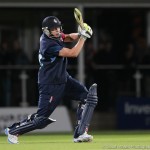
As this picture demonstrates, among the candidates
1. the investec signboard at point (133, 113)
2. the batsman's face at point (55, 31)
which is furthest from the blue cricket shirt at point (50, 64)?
the investec signboard at point (133, 113)

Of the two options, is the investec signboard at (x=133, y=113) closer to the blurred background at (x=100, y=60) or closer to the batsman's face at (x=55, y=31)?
the blurred background at (x=100, y=60)

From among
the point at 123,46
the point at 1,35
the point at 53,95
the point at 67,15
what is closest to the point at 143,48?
the point at 123,46

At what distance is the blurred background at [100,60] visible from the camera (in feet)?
66.7

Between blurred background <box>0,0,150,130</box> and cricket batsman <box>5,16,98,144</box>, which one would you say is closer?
cricket batsman <box>5,16,98,144</box>

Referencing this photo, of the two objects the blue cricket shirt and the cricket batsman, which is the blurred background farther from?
the blue cricket shirt

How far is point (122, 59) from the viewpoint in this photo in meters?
21.1

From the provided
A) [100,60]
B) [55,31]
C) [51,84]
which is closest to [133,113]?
[100,60]

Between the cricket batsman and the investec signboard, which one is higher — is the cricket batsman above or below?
above

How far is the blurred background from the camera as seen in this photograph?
20.3 metres

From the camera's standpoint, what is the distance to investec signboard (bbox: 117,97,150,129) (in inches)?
801

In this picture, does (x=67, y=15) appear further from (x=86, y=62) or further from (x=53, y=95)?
(x=53, y=95)

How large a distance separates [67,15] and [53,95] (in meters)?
9.45

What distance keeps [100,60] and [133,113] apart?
1.68m

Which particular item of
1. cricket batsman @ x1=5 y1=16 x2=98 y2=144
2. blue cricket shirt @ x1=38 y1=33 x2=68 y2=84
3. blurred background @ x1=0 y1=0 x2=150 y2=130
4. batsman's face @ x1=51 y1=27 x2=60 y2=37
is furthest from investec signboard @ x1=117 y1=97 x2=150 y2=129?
batsman's face @ x1=51 y1=27 x2=60 y2=37
